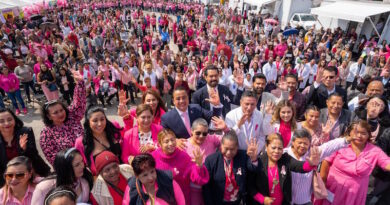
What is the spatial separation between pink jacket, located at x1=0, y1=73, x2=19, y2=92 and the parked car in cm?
1748

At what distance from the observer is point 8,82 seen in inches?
263

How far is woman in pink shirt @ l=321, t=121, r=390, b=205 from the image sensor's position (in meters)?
2.67

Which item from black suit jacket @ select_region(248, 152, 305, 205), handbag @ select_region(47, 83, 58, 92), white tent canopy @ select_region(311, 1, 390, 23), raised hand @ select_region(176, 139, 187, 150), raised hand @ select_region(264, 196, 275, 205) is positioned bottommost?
handbag @ select_region(47, 83, 58, 92)

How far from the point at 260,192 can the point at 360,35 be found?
52.8ft

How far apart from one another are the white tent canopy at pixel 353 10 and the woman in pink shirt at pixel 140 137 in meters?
13.9

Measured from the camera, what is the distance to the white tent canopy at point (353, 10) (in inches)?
488

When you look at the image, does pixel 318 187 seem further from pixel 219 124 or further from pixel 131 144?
pixel 131 144

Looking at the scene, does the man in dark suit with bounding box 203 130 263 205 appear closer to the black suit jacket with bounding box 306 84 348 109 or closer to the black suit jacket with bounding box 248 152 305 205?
the black suit jacket with bounding box 248 152 305 205

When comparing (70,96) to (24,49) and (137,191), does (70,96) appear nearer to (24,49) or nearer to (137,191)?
(24,49)

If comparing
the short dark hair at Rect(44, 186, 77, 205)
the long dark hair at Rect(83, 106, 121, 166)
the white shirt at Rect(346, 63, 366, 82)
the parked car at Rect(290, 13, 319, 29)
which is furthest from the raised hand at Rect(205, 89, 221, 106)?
the parked car at Rect(290, 13, 319, 29)

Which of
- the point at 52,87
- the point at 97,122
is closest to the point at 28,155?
the point at 97,122

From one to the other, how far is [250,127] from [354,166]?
1.30 meters

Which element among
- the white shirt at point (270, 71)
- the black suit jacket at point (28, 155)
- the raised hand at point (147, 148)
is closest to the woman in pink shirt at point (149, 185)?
the raised hand at point (147, 148)

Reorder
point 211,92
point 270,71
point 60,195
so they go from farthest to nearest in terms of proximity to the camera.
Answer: point 270,71 < point 211,92 < point 60,195
